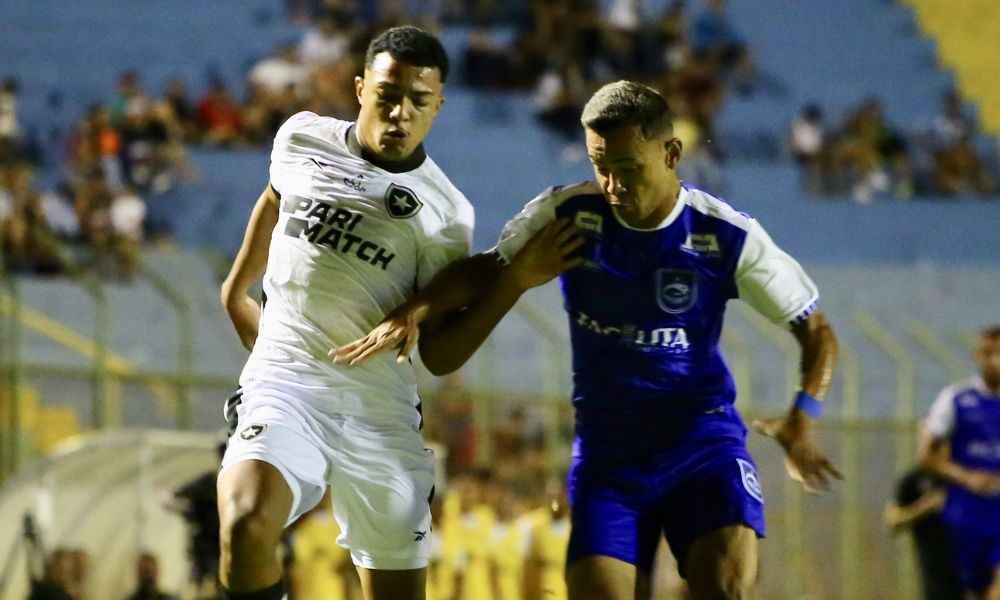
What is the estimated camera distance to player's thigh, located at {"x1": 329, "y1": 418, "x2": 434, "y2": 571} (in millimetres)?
5176

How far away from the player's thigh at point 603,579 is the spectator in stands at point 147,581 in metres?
4.93

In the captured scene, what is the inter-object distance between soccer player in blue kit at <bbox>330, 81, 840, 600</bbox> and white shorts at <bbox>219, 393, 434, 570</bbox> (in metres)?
0.30

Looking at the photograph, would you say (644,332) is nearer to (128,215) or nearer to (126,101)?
(128,215)

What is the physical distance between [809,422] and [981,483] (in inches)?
216

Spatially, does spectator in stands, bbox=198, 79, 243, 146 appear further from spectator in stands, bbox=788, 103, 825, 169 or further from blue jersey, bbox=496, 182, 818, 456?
blue jersey, bbox=496, 182, 818, 456

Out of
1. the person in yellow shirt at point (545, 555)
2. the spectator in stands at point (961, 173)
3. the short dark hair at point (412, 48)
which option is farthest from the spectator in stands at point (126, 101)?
the short dark hair at point (412, 48)

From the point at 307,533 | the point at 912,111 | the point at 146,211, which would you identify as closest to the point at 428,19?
the point at 146,211

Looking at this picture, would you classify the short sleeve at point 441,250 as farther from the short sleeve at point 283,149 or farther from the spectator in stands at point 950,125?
the spectator in stands at point 950,125

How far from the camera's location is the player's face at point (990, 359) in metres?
9.74

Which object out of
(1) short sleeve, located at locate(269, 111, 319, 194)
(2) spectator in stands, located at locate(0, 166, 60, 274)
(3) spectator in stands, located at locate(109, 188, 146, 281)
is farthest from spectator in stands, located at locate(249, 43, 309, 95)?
(1) short sleeve, located at locate(269, 111, 319, 194)

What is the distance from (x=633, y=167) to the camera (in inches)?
193

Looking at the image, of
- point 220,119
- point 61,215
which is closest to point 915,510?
point 61,215

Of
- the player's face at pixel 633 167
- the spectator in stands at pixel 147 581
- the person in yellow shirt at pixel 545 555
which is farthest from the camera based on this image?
the person in yellow shirt at pixel 545 555

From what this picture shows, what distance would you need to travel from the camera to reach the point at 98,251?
533 inches
